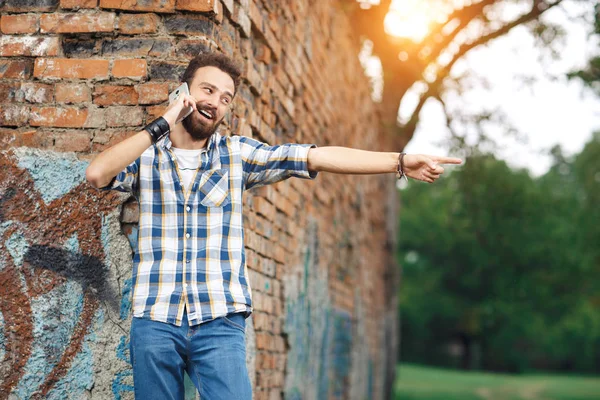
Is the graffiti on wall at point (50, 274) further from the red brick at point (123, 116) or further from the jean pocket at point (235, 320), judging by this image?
the jean pocket at point (235, 320)

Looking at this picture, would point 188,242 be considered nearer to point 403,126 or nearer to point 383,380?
point 403,126

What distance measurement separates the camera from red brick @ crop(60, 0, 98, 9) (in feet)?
10.6

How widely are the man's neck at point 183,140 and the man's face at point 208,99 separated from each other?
23mm

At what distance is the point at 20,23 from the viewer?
10.6 feet

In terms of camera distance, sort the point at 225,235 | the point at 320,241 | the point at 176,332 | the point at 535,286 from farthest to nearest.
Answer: the point at 535,286, the point at 320,241, the point at 225,235, the point at 176,332

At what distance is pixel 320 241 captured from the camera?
5.99 metres

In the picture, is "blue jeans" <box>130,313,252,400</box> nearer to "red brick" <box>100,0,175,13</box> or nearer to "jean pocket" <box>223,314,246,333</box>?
"jean pocket" <box>223,314,246,333</box>

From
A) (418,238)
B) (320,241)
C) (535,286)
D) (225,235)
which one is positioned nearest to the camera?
(225,235)

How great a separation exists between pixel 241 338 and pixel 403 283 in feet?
96.3

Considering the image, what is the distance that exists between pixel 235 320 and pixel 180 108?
2.63ft

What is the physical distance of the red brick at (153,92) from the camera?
3.12 m

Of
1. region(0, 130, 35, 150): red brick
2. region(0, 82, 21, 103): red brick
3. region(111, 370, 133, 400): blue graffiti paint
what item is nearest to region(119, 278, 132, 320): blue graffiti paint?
region(111, 370, 133, 400): blue graffiti paint

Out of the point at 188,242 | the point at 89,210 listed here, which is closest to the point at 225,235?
the point at 188,242

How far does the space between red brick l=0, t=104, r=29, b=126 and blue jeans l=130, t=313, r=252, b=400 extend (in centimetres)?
126
